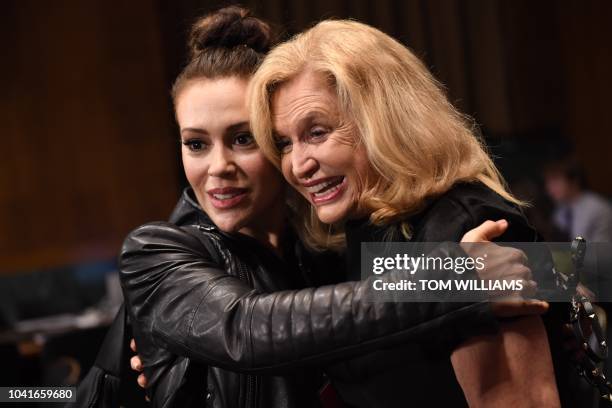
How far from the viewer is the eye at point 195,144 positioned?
1.92 meters

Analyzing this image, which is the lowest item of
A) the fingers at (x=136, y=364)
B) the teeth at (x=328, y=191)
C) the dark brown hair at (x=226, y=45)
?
the fingers at (x=136, y=364)

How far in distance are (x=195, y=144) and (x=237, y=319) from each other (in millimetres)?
548

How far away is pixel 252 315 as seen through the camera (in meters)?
1.51

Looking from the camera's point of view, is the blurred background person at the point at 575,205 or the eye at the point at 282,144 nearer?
the eye at the point at 282,144

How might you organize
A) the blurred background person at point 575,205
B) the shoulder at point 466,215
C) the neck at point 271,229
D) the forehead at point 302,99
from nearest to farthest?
the shoulder at point 466,215, the forehead at point 302,99, the neck at point 271,229, the blurred background person at point 575,205

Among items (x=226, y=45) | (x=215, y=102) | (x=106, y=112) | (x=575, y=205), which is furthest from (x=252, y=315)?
(x=106, y=112)

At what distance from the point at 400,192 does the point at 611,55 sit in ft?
17.5

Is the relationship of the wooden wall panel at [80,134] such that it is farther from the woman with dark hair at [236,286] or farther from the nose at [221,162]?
the nose at [221,162]

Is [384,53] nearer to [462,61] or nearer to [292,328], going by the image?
[292,328]

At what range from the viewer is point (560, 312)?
5.08 ft

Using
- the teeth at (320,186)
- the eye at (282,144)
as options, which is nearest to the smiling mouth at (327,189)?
the teeth at (320,186)

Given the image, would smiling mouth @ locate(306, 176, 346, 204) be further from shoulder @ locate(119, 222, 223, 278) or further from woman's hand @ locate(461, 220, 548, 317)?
woman's hand @ locate(461, 220, 548, 317)

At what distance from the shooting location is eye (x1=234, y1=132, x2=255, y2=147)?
74.7 inches

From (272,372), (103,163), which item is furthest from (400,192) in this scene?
(103,163)
